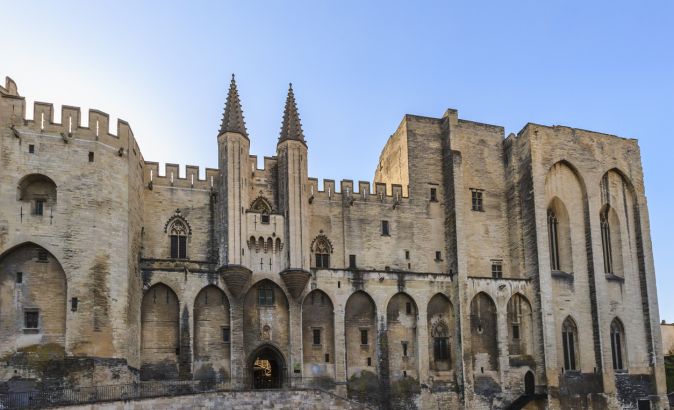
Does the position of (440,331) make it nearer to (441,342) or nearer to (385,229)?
(441,342)

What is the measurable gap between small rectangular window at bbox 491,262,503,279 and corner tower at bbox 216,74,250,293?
14731 millimetres

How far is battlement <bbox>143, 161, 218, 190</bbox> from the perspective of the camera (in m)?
36.4

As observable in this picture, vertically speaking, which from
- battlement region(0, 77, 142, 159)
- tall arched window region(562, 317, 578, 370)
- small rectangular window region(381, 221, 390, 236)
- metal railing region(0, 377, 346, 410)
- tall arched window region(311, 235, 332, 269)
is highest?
battlement region(0, 77, 142, 159)

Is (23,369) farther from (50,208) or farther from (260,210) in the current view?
(260,210)

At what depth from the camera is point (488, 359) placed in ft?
131

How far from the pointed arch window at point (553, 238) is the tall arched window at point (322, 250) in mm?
13426

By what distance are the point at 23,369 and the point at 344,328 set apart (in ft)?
50.2


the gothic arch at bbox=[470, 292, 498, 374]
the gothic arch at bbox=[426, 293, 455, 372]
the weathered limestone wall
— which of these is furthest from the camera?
the gothic arch at bbox=[470, 292, 498, 374]

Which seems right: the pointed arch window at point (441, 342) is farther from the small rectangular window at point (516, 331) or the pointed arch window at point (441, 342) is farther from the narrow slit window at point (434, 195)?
the narrow slit window at point (434, 195)

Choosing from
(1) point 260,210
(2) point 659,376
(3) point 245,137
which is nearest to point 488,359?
(2) point 659,376

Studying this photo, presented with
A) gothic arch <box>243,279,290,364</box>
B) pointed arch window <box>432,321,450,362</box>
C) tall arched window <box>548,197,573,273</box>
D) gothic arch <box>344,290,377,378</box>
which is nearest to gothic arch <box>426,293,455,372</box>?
pointed arch window <box>432,321,450,362</box>

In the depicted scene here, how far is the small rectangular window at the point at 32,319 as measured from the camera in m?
29.2

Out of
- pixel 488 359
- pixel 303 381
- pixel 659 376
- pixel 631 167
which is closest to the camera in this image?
pixel 303 381

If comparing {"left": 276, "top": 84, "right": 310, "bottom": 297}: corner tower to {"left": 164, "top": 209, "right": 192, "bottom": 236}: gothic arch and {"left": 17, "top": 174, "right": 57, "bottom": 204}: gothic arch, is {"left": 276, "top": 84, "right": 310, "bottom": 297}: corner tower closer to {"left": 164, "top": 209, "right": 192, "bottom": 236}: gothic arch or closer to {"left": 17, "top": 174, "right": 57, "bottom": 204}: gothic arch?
{"left": 164, "top": 209, "right": 192, "bottom": 236}: gothic arch
